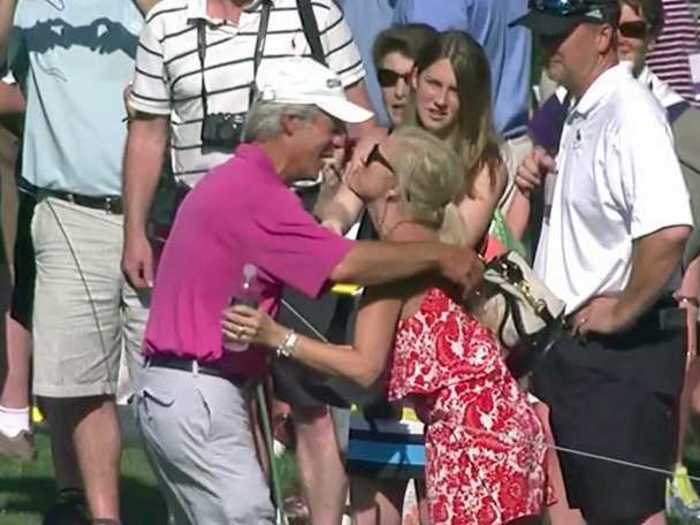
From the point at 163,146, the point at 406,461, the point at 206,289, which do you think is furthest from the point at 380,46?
the point at 206,289

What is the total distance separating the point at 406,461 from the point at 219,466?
1.27 m

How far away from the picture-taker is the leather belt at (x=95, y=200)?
856cm

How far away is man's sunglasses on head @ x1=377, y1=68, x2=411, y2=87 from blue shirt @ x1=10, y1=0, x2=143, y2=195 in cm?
89

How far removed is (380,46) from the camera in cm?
821

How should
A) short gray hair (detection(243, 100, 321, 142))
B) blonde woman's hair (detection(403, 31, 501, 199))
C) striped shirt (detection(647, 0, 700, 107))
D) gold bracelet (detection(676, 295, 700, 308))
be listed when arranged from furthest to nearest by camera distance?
1. striped shirt (detection(647, 0, 700, 107))
2. gold bracelet (detection(676, 295, 700, 308))
3. blonde woman's hair (detection(403, 31, 501, 199))
4. short gray hair (detection(243, 100, 321, 142))

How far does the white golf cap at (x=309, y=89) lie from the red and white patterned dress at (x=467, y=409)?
525mm

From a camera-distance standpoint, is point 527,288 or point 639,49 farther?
point 639,49

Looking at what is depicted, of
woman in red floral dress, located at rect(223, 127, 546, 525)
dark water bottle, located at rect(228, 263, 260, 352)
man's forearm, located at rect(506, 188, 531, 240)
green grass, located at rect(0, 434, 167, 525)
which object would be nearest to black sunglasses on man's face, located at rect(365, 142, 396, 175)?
woman in red floral dress, located at rect(223, 127, 546, 525)

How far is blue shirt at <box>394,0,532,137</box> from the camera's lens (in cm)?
913

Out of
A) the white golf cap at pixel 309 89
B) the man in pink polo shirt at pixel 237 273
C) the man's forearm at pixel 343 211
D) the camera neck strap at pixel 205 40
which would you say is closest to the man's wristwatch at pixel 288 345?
the man in pink polo shirt at pixel 237 273

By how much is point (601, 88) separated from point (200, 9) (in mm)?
1491

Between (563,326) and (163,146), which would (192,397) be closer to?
(563,326)

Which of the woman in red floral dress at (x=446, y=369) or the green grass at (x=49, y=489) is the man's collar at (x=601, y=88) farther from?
the green grass at (x=49, y=489)

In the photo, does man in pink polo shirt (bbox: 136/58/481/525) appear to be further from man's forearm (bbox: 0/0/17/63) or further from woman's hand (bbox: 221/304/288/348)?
man's forearm (bbox: 0/0/17/63)
